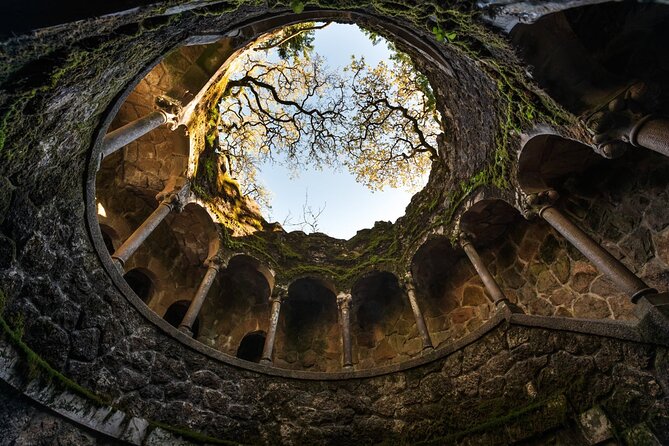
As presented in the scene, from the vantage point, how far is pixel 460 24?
4031 millimetres

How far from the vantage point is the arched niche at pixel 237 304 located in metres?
9.34

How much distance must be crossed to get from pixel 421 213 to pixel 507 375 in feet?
14.9

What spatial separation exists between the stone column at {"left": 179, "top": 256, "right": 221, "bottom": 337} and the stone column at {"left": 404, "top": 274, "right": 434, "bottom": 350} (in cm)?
429

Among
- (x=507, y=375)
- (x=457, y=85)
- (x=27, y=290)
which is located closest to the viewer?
(x=27, y=290)

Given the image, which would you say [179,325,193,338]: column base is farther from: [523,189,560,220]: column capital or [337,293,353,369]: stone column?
[523,189,560,220]: column capital

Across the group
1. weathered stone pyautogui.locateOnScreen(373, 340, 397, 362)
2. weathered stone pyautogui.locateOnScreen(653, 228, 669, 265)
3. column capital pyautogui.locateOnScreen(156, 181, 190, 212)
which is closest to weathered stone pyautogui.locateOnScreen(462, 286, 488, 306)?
weathered stone pyautogui.locateOnScreen(373, 340, 397, 362)

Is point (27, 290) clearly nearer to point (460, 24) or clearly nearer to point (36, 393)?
point (36, 393)

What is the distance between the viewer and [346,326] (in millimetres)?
8570

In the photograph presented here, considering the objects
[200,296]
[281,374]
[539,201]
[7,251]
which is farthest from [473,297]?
[7,251]

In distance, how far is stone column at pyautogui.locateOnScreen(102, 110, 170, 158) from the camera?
5684 millimetres

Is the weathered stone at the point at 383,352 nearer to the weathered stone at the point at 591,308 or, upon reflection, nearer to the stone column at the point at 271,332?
the stone column at the point at 271,332

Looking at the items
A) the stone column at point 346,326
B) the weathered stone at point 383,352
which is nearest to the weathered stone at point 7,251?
the stone column at point 346,326

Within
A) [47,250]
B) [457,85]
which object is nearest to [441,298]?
[457,85]

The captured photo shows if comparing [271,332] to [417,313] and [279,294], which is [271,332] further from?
[417,313]
